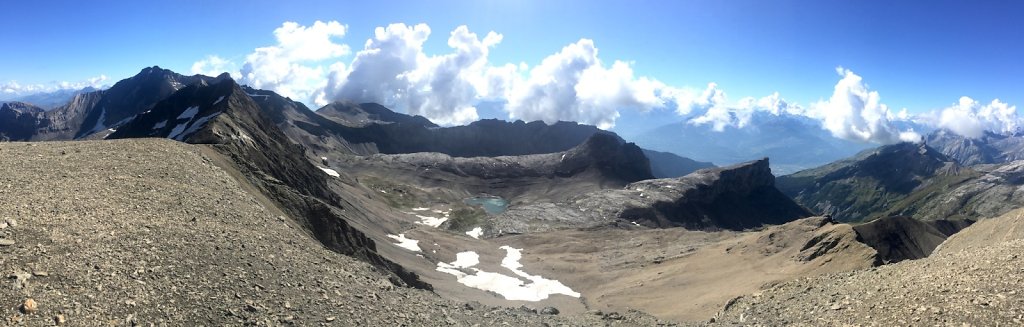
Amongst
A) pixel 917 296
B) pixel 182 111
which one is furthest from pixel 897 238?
pixel 182 111

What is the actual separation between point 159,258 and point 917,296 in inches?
1762

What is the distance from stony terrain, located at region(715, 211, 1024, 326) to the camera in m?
30.8

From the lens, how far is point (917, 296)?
34438 millimetres

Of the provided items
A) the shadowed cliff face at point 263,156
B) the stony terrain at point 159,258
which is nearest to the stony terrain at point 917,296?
the stony terrain at point 159,258

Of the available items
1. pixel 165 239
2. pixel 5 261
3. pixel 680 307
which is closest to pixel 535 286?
pixel 680 307

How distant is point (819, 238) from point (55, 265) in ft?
360

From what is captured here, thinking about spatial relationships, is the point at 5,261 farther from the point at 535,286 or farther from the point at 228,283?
the point at 535,286

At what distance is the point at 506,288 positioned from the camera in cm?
10825

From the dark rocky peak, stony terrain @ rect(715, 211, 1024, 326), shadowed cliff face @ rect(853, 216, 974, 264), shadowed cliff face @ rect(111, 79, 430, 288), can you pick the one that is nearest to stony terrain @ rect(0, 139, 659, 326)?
shadowed cliff face @ rect(111, 79, 430, 288)

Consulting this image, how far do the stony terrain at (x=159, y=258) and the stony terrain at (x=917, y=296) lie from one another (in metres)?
18.1

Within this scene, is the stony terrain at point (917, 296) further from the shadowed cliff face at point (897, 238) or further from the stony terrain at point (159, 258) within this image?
the shadowed cliff face at point (897, 238)

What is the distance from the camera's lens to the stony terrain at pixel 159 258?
80.9 feet

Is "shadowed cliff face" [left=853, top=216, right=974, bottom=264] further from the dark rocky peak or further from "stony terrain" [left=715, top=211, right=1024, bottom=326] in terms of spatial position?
the dark rocky peak

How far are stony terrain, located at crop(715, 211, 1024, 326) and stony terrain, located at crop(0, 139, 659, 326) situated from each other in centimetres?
1805
